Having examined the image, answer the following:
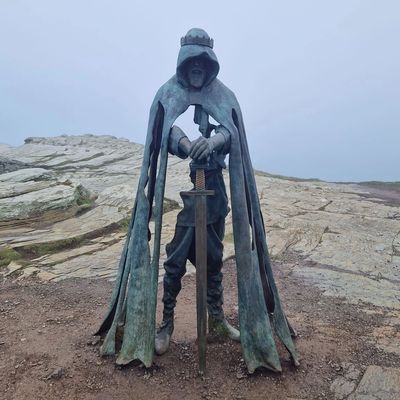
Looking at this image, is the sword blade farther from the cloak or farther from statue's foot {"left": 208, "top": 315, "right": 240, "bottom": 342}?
statue's foot {"left": 208, "top": 315, "right": 240, "bottom": 342}

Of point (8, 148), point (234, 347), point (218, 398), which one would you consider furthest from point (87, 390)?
point (8, 148)

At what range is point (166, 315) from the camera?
4113 mm

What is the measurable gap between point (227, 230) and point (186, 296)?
320cm

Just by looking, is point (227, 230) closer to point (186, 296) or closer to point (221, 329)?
point (186, 296)

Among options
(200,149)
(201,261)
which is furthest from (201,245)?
(200,149)

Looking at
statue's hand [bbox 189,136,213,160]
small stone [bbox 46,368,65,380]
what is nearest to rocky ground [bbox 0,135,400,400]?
small stone [bbox 46,368,65,380]

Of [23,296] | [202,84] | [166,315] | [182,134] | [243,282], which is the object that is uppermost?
[202,84]

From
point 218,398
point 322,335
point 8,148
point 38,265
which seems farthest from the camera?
point 8,148

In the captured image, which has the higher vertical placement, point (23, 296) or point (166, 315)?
point (166, 315)

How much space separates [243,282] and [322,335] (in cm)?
147

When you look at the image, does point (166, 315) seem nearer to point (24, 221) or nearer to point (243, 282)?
point (243, 282)

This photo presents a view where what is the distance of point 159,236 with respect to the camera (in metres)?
3.63

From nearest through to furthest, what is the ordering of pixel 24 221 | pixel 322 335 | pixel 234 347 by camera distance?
pixel 234 347 → pixel 322 335 → pixel 24 221

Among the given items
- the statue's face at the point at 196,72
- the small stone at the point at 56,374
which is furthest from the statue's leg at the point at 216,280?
the small stone at the point at 56,374
